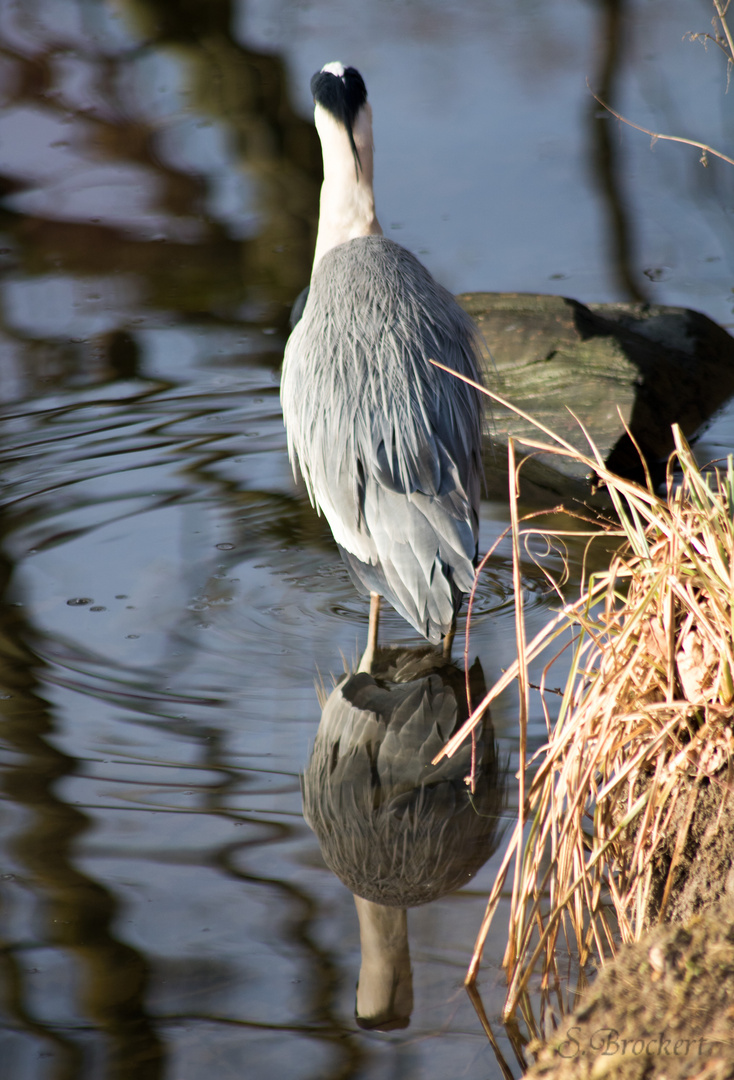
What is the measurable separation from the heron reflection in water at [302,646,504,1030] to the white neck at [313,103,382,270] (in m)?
1.41

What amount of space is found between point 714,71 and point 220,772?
8.32 metres

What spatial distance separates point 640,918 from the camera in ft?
6.25

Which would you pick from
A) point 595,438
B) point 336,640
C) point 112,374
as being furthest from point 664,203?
point 336,640

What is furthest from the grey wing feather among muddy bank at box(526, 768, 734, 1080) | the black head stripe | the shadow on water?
muddy bank at box(526, 768, 734, 1080)

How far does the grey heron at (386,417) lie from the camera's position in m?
2.96

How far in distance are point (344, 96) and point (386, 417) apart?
1081 mm

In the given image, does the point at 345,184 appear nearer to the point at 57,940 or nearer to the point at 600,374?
the point at 600,374

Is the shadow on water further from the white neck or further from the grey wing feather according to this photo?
the white neck

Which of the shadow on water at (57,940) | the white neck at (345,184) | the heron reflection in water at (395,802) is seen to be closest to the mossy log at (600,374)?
the white neck at (345,184)

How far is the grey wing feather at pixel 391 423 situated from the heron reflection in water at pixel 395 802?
24 centimetres

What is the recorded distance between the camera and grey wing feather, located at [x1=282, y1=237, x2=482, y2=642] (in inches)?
116

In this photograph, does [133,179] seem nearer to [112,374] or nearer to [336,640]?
[112,374]

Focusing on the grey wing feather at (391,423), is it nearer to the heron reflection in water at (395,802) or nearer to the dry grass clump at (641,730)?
the heron reflection in water at (395,802)

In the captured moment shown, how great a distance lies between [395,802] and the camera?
8.55ft
